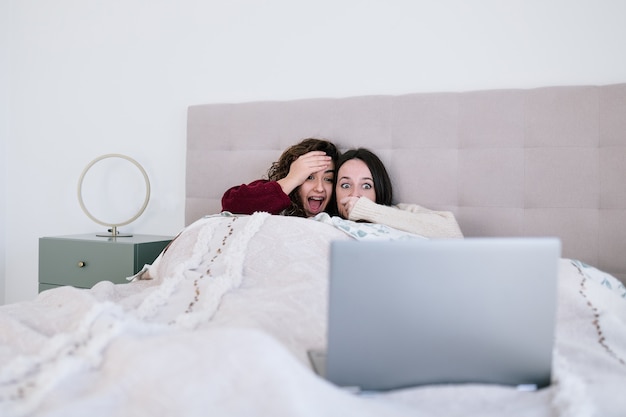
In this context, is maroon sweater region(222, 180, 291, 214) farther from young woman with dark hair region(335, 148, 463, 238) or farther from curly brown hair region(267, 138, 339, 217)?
young woman with dark hair region(335, 148, 463, 238)

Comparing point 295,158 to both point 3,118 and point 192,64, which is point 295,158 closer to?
point 192,64

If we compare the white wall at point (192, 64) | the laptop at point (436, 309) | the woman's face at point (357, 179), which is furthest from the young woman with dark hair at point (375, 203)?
the laptop at point (436, 309)

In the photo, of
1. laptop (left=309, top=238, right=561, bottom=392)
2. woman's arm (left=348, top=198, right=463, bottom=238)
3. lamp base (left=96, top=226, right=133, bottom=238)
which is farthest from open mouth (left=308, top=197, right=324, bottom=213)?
laptop (left=309, top=238, right=561, bottom=392)

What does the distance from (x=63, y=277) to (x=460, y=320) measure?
2.05 meters

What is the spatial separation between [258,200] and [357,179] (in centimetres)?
39

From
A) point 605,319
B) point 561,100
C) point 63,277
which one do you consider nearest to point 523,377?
point 605,319

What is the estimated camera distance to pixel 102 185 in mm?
2752

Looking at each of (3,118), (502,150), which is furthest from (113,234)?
(502,150)

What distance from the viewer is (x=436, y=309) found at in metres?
0.77

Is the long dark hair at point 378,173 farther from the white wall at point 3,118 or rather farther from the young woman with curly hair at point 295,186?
the white wall at point 3,118

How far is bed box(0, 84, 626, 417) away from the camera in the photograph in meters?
0.72

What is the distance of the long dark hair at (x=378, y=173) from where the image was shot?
201 centimetres

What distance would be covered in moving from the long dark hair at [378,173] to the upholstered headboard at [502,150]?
6 centimetres

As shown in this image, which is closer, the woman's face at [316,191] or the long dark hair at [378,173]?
the long dark hair at [378,173]
